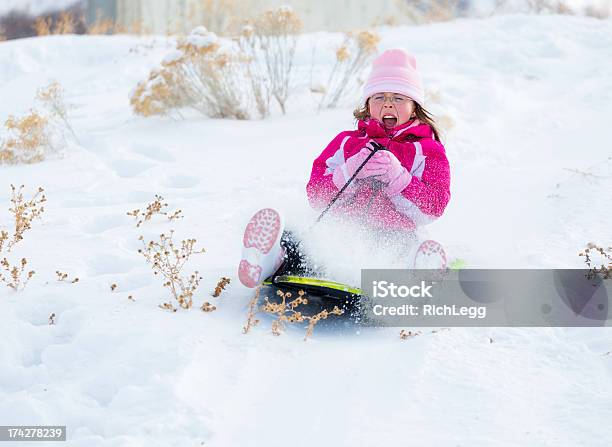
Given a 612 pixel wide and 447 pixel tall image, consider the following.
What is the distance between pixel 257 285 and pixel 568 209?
2.36 meters

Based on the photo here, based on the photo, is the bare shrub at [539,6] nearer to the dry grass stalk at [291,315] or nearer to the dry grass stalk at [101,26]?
the dry grass stalk at [101,26]

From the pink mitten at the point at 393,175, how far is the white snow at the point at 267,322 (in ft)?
1.14

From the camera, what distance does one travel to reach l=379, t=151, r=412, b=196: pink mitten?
9.67 ft

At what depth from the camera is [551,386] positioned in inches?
93.2

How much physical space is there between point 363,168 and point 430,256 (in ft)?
1.60

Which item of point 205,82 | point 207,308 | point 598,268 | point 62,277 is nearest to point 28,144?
point 205,82

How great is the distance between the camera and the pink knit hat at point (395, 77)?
3.27 m

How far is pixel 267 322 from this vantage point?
288 cm

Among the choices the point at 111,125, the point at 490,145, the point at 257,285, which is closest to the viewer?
the point at 257,285

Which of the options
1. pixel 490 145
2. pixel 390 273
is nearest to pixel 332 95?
pixel 490 145

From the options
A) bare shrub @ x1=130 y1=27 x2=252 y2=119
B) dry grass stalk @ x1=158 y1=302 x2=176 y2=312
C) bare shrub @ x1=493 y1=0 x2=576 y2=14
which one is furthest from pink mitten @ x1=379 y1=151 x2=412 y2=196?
bare shrub @ x1=493 y1=0 x2=576 y2=14

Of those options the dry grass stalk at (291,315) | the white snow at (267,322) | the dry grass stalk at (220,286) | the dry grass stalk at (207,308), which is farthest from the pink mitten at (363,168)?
the dry grass stalk at (207,308)

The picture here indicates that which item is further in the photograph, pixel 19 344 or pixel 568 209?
pixel 568 209

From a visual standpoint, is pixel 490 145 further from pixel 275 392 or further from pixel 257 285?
pixel 275 392
